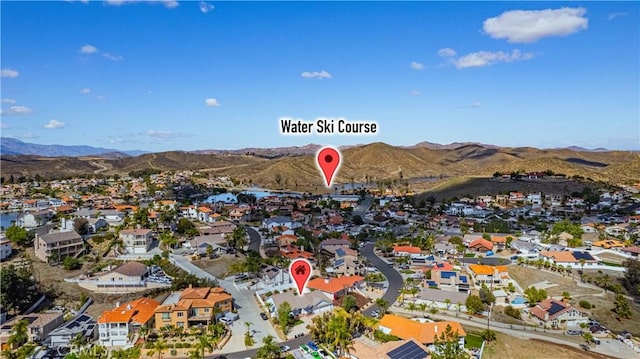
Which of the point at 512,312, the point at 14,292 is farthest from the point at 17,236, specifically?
the point at 512,312

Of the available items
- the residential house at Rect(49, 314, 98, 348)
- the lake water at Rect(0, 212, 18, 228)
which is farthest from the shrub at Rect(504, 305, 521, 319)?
the lake water at Rect(0, 212, 18, 228)

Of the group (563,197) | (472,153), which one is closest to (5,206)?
(563,197)

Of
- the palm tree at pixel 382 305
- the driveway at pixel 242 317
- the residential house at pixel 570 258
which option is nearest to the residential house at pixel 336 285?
the palm tree at pixel 382 305

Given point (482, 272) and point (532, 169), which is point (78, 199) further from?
point (532, 169)

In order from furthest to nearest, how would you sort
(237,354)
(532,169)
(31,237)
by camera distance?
(532,169)
(31,237)
(237,354)

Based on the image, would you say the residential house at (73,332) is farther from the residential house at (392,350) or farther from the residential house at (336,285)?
the residential house at (392,350)

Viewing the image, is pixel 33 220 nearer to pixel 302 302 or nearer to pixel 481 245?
pixel 302 302
